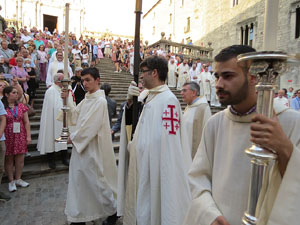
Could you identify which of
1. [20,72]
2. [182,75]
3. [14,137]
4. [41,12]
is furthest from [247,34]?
[41,12]

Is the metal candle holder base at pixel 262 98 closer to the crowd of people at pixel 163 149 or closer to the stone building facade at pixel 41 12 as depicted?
the crowd of people at pixel 163 149

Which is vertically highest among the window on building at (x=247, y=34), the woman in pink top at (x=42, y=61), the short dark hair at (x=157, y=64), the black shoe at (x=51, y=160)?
the window on building at (x=247, y=34)

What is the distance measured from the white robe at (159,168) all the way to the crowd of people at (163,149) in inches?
0.4

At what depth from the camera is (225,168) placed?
1.49 m

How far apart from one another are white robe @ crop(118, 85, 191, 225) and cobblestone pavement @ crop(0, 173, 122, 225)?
1.23 meters

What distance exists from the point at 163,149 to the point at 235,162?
49.5 inches

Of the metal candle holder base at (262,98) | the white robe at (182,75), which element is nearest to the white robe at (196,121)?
the metal candle holder base at (262,98)

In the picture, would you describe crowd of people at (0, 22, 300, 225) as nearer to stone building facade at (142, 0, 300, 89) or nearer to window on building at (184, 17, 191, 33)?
stone building facade at (142, 0, 300, 89)

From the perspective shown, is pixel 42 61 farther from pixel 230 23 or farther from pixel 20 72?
pixel 230 23

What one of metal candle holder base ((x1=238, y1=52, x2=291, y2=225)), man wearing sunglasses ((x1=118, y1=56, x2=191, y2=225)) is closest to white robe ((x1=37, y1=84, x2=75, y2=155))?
man wearing sunglasses ((x1=118, y1=56, x2=191, y2=225))

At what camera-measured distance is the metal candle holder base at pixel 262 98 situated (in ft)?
3.06

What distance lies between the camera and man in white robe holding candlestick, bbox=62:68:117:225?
3381mm

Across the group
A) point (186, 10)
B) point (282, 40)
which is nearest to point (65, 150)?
point (282, 40)

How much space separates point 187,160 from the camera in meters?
2.89
